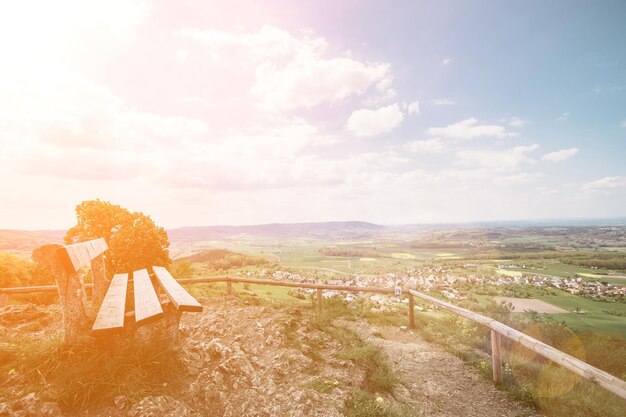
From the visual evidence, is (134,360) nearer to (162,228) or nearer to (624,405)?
(624,405)

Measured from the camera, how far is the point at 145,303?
151 inches

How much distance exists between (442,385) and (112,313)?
543cm

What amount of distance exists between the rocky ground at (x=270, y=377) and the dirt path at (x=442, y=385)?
0.02 meters

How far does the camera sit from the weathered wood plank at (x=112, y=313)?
3.03 meters

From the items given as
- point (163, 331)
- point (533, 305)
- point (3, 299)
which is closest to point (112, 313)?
point (163, 331)

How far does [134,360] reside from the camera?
3426mm

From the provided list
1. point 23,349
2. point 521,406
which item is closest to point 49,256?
point 23,349

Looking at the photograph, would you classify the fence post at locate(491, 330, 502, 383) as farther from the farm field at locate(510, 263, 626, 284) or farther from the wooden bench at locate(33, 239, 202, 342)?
the farm field at locate(510, 263, 626, 284)

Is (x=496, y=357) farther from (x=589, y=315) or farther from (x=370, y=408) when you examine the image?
(x=589, y=315)

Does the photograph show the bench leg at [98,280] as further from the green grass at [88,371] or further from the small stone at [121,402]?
the small stone at [121,402]

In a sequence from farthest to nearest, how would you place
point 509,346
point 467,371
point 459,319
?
1. point 459,319
2. point 509,346
3. point 467,371

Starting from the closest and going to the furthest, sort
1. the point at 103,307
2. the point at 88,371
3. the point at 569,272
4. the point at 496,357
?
1. the point at 88,371
2. the point at 103,307
3. the point at 496,357
4. the point at 569,272

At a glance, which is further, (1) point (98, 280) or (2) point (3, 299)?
(2) point (3, 299)

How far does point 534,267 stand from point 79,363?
65184mm
